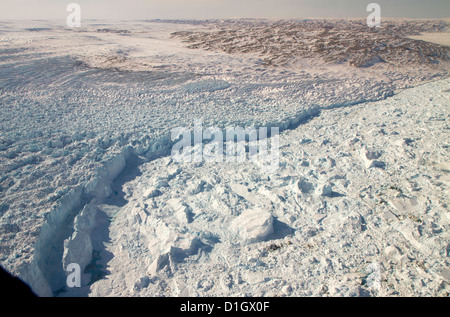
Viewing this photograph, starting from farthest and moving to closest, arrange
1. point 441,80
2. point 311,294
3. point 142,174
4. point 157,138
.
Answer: point 441,80, point 157,138, point 142,174, point 311,294

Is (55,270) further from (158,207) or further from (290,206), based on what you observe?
(290,206)

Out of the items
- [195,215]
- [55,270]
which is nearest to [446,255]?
[195,215]

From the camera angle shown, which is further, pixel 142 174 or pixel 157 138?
pixel 157 138

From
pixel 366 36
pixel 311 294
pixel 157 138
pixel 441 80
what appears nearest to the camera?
pixel 311 294

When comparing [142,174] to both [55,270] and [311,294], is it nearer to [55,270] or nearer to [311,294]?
[55,270]

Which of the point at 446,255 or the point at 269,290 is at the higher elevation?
the point at 446,255

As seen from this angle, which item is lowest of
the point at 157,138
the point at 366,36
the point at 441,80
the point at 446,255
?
the point at 446,255

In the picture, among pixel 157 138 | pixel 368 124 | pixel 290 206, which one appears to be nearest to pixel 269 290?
pixel 290 206
